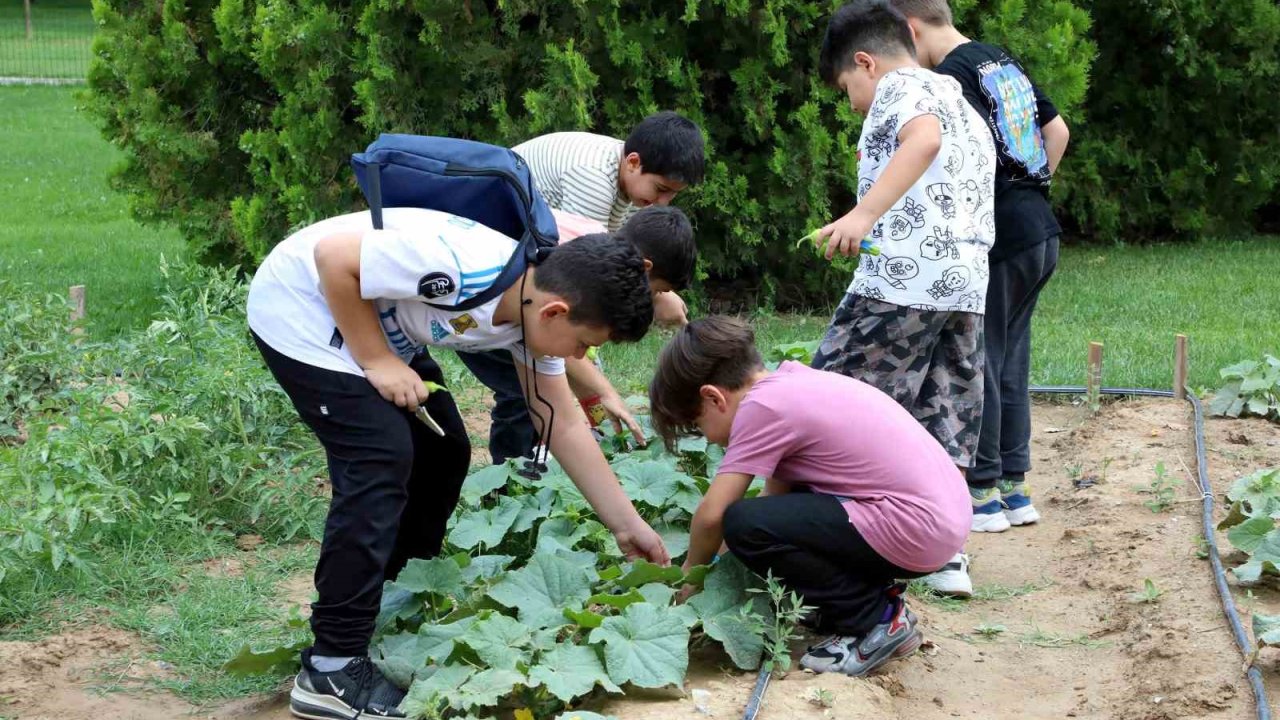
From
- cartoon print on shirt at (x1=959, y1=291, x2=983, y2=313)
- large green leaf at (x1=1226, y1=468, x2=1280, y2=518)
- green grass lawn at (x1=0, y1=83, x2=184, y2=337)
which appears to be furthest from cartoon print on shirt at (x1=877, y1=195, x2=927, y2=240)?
green grass lawn at (x1=0, y1=83, x2=184, y2=337)

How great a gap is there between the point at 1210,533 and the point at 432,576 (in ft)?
8.01

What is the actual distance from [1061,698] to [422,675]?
1592 millimetres

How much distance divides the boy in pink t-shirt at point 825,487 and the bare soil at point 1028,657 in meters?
0.19

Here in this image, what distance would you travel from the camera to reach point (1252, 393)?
18.6 feet

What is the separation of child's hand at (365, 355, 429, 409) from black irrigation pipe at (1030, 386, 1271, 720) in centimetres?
206

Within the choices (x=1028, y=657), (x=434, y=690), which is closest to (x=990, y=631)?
(x=1028, y=657)

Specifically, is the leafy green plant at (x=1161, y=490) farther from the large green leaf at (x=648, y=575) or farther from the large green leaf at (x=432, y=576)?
the large green leaf at (x=432, y=576)

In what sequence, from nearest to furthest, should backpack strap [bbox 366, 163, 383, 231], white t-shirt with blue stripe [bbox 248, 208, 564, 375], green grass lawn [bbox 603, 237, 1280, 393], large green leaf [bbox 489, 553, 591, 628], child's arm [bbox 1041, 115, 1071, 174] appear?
white t-shirt with blue stripe [bbox 248, 208, 564, 375], backpack strap [bbox 366, 163, 383, 231], large green leaf [bbox 489, 553, 591, 628], child's arm [bbox 1041, 115, 1071, 174], green grass lawn [bbox 603, 237, 1280, 393]

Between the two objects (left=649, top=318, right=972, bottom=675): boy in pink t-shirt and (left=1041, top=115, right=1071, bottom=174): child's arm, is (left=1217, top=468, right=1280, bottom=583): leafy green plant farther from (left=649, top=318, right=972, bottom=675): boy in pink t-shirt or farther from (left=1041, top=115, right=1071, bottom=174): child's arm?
(left=1041, top=115, right=1071, bottom=174): child's arm

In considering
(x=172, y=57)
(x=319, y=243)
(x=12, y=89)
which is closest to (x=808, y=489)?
(x=319, y=243)

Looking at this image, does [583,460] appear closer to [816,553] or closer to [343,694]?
[816,553]

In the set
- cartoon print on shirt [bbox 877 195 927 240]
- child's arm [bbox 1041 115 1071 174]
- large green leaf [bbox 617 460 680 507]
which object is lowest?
large green leaf [bbox 617 460 680 507]

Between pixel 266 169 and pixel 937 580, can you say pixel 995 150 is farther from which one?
pixel 266 169

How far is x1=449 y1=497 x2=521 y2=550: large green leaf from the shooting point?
3.92m
